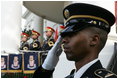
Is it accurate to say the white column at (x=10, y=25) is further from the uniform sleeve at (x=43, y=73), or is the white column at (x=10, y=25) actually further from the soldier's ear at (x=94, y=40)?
the soldier's ear at (x=94, y=40)

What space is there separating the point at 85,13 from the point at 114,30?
3.92 m

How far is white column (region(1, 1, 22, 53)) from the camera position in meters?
8.98

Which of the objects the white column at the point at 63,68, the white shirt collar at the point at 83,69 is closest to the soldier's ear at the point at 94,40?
the white shirt collar at the point at 83,69

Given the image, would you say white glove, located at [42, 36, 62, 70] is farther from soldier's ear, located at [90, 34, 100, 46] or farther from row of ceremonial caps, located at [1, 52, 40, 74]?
row of ceremonial caps, located at [1, 52, 40, 74]

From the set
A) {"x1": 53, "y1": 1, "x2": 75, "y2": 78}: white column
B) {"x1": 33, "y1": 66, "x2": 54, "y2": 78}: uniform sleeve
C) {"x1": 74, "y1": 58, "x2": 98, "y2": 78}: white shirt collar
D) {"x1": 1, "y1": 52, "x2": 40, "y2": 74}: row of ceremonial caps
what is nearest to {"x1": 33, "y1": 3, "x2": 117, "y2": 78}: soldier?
{"x1": 74, "y1": 58, "x2": 98, "y2": 78}: white shirt collar

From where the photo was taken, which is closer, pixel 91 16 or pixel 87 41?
pixel 87 41

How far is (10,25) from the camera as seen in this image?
9508 millimetres

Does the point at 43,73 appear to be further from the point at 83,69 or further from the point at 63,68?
the point at 63,68

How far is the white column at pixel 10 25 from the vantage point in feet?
29.5

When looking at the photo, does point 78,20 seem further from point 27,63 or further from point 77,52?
point 27,63

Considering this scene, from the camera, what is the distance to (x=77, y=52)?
2.08 meters

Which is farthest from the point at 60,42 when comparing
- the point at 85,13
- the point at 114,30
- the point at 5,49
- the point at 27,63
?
the point at 5,49

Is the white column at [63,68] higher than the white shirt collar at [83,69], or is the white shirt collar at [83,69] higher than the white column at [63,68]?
the white shirt collar at [83,69]

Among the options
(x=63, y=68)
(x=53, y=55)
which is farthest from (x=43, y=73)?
(x=63, y=68)
